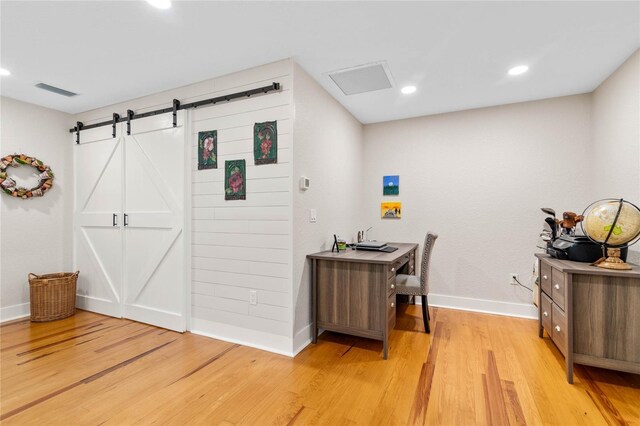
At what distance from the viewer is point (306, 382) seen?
83.3 inches

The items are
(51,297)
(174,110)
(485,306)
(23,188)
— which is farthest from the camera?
(485,306)

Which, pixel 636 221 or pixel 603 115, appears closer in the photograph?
pixel 636 221

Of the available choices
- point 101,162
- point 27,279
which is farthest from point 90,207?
point 27,279

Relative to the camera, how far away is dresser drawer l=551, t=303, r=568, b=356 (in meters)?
2.17

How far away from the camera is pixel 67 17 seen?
1.98 metres

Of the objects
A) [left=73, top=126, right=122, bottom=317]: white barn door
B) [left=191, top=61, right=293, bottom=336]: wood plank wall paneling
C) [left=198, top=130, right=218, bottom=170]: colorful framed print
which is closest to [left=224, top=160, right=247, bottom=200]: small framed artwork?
[left=191, top=61, right=293, bottom=336]: wood plank wall paneling

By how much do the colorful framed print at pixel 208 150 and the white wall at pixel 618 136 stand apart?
139 inches

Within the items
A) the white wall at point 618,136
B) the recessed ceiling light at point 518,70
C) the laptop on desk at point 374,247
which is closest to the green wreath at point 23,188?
the laptop on desk at point 374,247

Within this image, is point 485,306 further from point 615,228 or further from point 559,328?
point 615,228

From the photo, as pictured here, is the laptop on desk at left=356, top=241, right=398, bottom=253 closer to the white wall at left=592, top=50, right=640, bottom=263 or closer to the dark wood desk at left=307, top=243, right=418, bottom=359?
the dark wood desk at left=307, top=243, right=418, bottom=359

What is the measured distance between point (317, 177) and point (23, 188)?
344cm

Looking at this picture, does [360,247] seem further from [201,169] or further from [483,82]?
[483,82]

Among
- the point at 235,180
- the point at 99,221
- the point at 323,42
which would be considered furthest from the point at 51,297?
the point at 323,42

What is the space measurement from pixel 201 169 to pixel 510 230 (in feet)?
11.5
